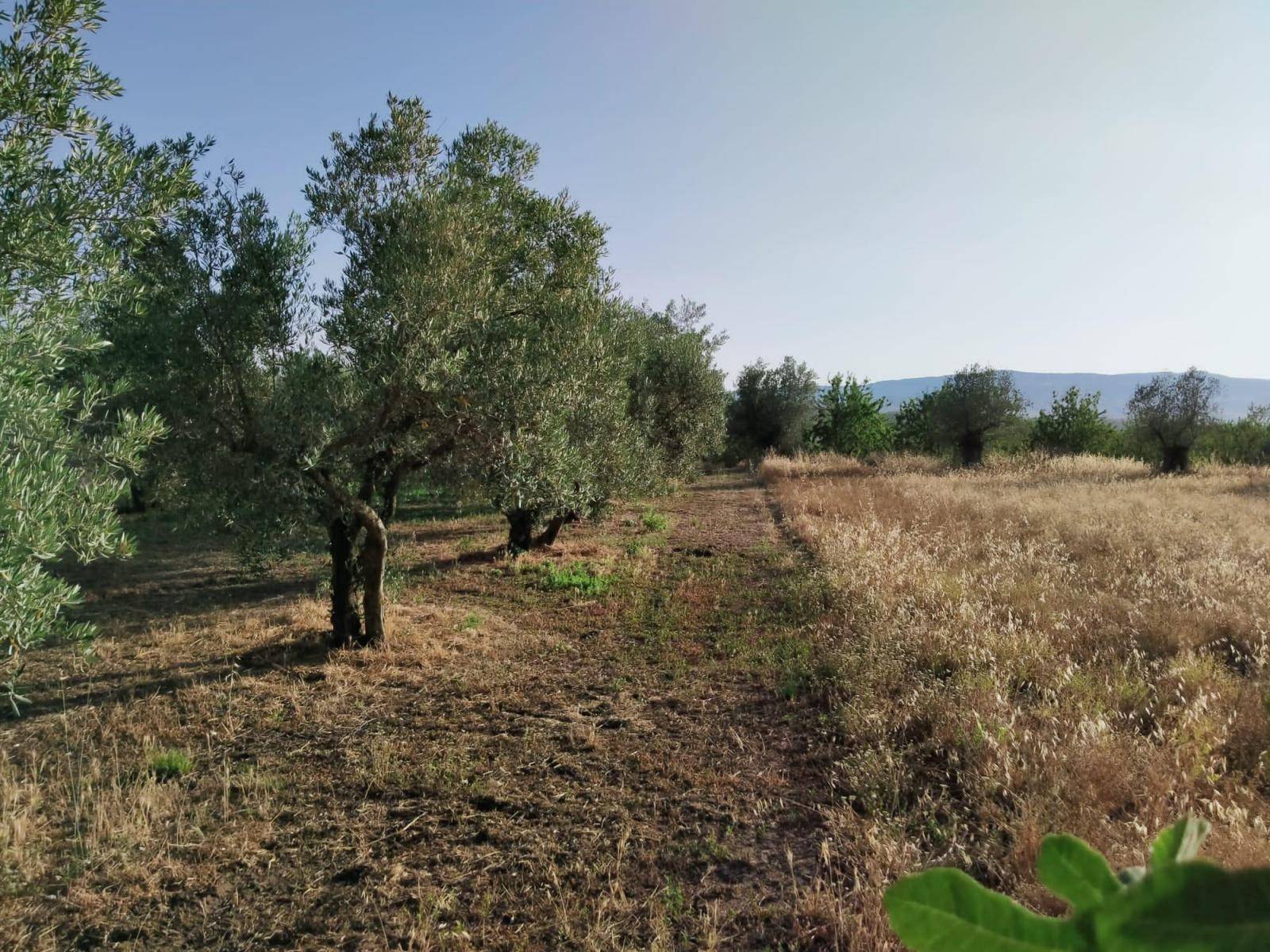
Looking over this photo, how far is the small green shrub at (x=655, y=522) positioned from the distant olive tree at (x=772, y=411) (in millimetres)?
24356

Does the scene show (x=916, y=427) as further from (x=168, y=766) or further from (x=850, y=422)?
(x=168, y=766)

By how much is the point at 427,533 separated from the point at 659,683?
12.8 metres

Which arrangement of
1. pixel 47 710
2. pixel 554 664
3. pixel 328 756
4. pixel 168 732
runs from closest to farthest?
pixel 328 756
pixel 168 732
pixel 47 710
pixel 554 664

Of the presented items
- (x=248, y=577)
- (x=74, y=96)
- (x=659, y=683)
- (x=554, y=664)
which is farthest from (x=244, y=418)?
(x=248, y=577)

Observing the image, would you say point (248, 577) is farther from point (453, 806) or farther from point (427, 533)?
point (453, 806)

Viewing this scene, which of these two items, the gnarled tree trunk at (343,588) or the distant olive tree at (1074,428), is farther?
the distant olive tree at (1074,428)

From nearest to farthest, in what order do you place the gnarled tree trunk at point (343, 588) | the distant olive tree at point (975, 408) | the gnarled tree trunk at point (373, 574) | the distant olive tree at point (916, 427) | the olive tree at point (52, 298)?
the olive tree at point (52, 298) < the gnarled tree trunk at point (373, 574) < the gnarled tree trunk at point (343, 588) < the distant olive tree at point (975, 408) < the distant olive tree at point (916, 427)

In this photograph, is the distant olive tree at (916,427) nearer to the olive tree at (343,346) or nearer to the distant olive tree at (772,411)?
the distant olive tree at (772,411)

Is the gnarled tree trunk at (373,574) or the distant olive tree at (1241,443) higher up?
the distant olive tree at (1241,443)

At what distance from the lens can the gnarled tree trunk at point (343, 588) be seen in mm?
9719

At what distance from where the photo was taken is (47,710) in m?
8.10

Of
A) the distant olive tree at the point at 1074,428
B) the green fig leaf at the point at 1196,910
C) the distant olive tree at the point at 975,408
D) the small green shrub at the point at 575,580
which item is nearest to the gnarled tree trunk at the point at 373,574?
the small green shrub at the point at 575,580

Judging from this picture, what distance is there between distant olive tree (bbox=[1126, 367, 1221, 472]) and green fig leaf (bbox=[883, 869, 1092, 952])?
35.7 metres

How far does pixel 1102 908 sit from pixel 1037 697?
7682mm
